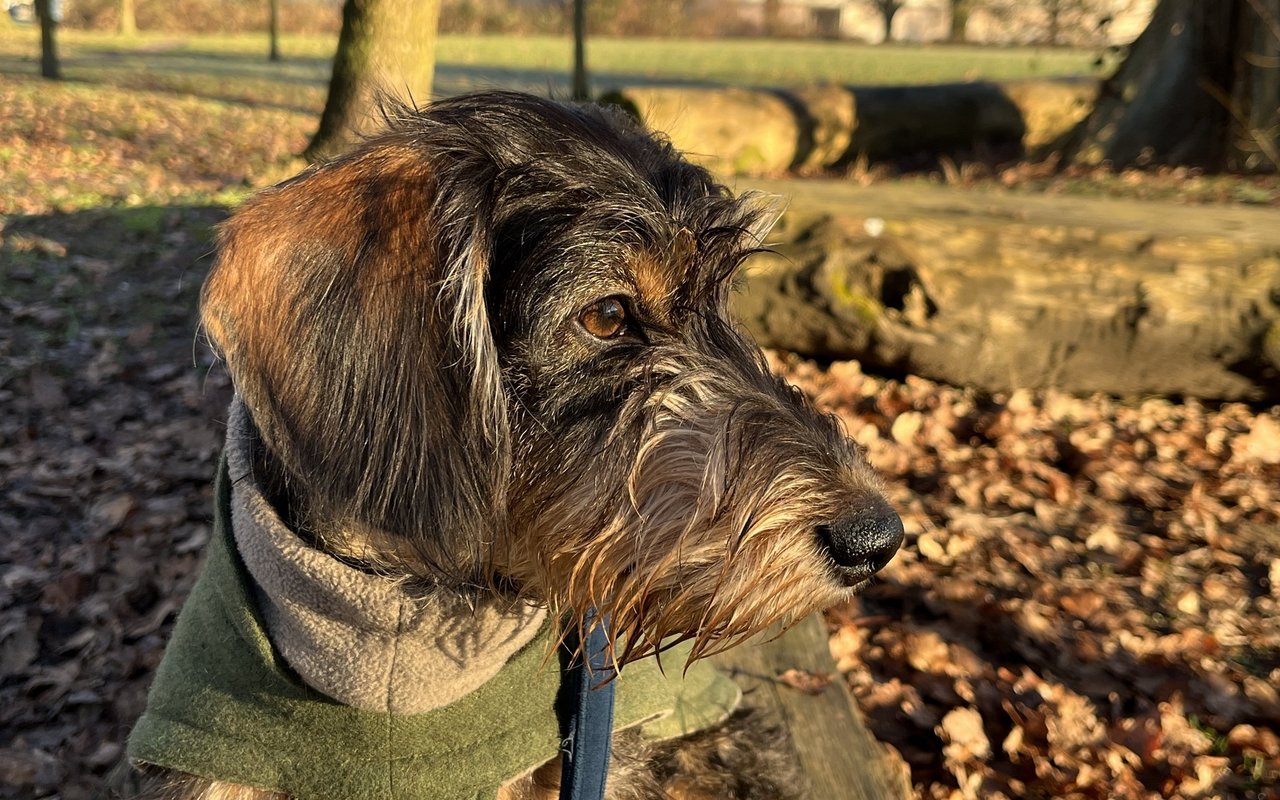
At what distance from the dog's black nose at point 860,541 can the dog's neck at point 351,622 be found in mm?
838

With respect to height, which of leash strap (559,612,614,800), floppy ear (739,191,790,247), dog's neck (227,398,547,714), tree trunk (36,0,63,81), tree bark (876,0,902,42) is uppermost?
tree bark (876,0,902,42)

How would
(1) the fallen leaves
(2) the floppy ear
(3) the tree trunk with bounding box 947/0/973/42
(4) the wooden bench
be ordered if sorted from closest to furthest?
(2) the floppy ear
(4) the wooden bench
(1) the fallen leaves
(3) the tree trunk with bounding box 947/0/973/42

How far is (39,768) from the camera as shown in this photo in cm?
335

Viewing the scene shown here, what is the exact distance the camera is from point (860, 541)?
2.12 metres

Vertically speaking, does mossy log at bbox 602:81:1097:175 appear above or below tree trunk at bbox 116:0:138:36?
below

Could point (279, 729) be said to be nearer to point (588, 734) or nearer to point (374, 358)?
point (588, 734)

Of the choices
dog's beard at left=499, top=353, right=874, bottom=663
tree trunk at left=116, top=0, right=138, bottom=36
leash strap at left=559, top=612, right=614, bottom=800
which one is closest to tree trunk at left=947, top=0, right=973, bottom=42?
tree trunk at left=116, top=0, right=138, bottom=36

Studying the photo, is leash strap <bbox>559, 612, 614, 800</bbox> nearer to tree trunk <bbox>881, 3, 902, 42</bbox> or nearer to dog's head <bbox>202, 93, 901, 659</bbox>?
dog's head <bbox>202, 93, 901, 659</bbox>

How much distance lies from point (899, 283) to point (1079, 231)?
127 centimetres

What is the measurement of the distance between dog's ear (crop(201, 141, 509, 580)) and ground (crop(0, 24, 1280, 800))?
2.00 ft

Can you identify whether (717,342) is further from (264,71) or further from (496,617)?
(264,71)

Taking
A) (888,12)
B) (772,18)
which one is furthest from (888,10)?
(772,18)

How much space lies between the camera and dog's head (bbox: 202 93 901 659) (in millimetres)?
2062

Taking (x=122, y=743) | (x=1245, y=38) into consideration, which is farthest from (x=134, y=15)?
(x=122, y=743)
